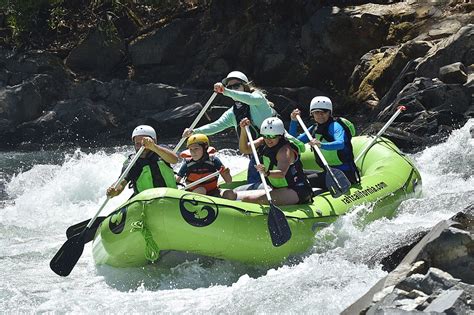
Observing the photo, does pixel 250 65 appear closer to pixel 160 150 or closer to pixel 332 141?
pixel 332 141

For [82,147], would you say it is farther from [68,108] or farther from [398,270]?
[398,270]

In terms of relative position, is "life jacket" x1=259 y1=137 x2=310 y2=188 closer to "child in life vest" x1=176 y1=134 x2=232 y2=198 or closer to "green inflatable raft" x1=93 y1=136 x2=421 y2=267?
"green inflatable raft" x1=93 y1=136 x2=421 y2=267

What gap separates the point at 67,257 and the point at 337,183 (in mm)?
2523

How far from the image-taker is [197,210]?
6711mm

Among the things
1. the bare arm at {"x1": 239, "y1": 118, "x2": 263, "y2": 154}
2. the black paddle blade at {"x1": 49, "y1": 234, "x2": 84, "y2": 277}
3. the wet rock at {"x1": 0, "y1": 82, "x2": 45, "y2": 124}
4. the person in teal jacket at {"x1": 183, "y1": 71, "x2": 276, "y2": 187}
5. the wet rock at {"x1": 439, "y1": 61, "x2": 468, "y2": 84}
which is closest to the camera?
the black paddle blade at {"x1": 49, "y1": 234, "x2": 84, "y2": 277}

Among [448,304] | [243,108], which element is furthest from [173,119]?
[448,304]

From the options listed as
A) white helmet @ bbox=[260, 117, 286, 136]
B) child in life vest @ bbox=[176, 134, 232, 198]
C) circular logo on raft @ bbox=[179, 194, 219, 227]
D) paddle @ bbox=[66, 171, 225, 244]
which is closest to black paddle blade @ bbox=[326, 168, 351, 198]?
white helmet @ bbox=[260, 117, 286, 136]

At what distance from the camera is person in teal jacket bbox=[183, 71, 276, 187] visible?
7957mm

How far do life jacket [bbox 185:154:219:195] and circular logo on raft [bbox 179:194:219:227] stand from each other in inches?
30.6

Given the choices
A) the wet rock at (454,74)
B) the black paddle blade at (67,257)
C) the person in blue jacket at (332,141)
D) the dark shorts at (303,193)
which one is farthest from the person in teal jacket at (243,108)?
the wet rock at (454,74)

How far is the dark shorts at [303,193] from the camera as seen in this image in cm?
736

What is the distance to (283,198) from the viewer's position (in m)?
7.31

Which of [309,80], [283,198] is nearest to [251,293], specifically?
[283,198]

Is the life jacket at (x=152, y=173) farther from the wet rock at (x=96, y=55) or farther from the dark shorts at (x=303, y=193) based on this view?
the wet rock at (x=96, y=55)
